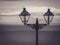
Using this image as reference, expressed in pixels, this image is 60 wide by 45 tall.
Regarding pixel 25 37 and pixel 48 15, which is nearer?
pixel 48 15

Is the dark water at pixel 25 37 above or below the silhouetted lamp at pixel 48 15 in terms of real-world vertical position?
below

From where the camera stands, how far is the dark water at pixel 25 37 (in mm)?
4617

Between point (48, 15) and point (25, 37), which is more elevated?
point (48, 15)

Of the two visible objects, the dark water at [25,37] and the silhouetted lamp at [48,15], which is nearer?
the silhouetted lamp at [48,15]

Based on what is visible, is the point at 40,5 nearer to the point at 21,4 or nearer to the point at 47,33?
the point at 21,4

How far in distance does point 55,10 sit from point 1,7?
1465 mm

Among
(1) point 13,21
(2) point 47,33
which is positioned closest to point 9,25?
(1) point 13,21

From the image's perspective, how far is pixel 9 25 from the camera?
462 centimetres

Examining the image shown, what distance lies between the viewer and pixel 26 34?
4633 mm

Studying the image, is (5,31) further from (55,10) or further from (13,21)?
(55,10)

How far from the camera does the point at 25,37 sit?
466 cm

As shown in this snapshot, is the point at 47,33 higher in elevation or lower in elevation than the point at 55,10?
lower

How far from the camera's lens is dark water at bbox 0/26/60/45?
4617mm

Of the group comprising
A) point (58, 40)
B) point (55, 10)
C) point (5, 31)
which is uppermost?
point (55, 10)
